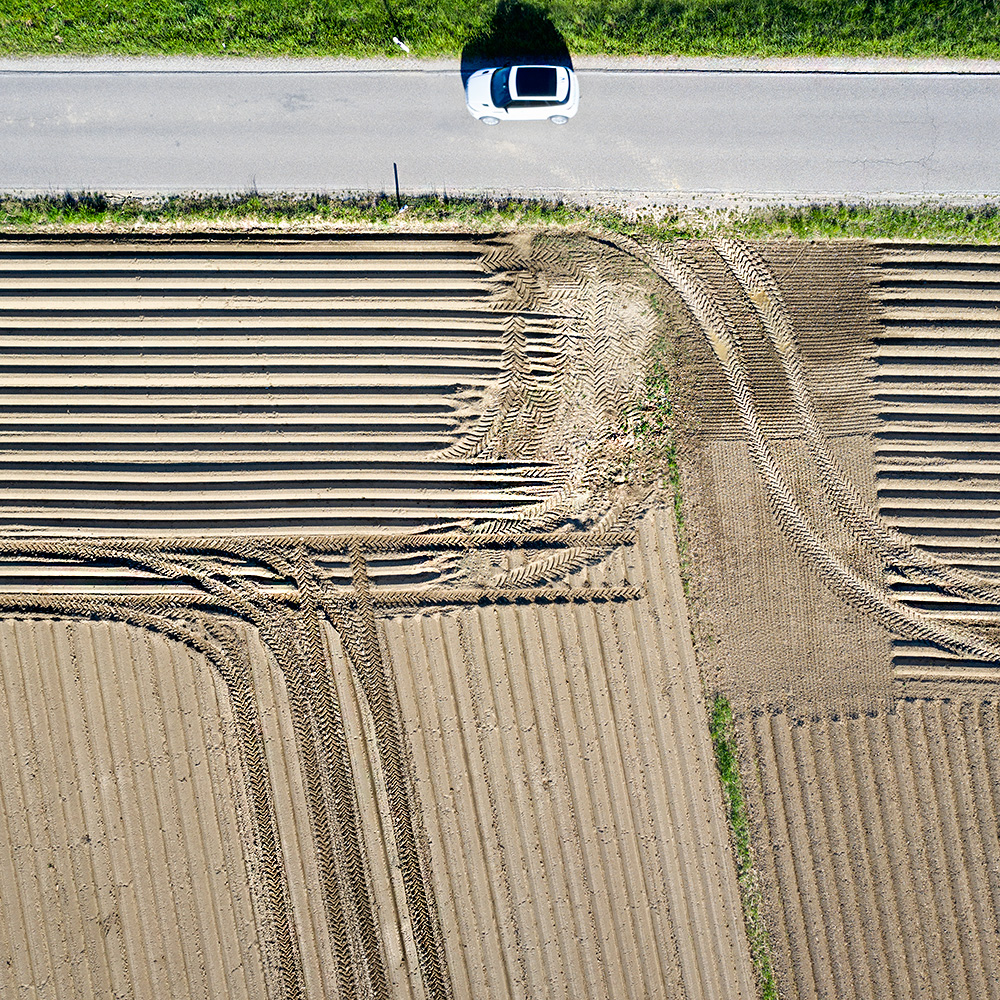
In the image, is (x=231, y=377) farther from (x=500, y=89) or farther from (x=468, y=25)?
(x=468, y=25)

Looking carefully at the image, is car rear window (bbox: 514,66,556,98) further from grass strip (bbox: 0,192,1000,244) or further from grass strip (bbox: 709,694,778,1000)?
grass strip (bbox: 709,694,778,1000)

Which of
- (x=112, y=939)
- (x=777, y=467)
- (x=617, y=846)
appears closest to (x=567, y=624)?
(x=617, y=846)

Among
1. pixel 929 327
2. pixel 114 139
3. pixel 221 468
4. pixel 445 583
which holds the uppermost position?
pixel 114 139

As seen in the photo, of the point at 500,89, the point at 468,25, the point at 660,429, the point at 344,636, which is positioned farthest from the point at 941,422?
the point at 344,636

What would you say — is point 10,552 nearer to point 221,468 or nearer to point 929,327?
point 221,468

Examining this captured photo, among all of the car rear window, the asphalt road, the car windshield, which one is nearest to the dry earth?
the asphalt road

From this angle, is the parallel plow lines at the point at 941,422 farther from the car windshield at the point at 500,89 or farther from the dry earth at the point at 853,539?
the car windshield at the point at 500,89

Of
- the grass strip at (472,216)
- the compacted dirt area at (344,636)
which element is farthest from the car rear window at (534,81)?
the compacted dirt area at (344,636)
